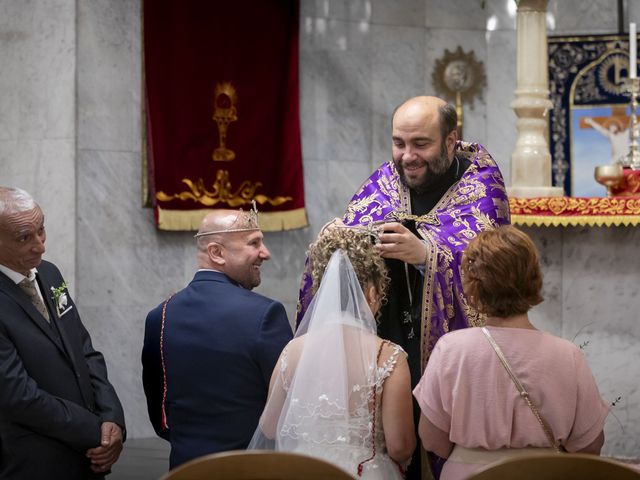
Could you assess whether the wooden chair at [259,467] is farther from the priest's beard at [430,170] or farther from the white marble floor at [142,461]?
the white marble floor at [142,461]

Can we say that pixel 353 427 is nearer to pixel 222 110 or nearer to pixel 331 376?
pixel 331 376

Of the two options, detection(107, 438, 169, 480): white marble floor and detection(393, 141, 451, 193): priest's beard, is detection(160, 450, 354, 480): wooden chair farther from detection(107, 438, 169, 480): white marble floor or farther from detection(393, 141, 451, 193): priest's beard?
detection(107, 438, 169, 480): white marble floor

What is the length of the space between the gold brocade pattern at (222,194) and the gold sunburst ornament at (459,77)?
66.6 inches

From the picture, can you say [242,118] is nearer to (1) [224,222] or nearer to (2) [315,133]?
(2) [315,133]

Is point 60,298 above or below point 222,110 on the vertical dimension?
below

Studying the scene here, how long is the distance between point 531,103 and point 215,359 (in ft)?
11.6

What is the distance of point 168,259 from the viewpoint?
26.9ft

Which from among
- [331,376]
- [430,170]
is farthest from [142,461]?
[331,376]

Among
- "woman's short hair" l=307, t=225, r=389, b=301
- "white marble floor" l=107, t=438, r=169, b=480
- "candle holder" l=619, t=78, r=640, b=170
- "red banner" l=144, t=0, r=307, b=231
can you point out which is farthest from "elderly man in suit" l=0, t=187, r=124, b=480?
"candle holder" l=619, t=78, r=640, b=170

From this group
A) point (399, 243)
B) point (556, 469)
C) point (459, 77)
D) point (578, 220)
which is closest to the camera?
point (556, 469)

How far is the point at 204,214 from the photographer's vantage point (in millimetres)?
8133

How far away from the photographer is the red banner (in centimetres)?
805

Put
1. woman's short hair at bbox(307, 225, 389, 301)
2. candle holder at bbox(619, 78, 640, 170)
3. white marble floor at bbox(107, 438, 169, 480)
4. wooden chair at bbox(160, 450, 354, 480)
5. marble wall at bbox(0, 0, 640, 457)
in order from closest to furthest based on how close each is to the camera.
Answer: wooden chair at bbox(160, 450, 354, 480) → woman's short hair at bbox(307, 225, 389, 301) → marble wall at bbox(0, 0, 640, 457) → white marble floor at bbox(107, 438, 169, 480) → candle holder at bbox(619, 78, 640, 170)

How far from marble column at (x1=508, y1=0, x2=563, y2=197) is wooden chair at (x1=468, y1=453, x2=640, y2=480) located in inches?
164
